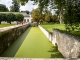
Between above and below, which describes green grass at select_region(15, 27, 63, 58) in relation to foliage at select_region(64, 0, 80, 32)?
below

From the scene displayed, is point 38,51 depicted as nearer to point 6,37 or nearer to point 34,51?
point 34,51

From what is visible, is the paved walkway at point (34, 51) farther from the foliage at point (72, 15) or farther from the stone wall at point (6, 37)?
the foliage at point (72, 15)

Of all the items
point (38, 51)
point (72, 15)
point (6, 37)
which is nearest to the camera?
point (72, 15)

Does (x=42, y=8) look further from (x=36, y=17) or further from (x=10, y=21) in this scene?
(x=10, y=21)

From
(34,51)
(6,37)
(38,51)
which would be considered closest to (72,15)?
(38,51)

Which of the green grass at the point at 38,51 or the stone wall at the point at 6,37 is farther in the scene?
the stone wall at the point at 6,37

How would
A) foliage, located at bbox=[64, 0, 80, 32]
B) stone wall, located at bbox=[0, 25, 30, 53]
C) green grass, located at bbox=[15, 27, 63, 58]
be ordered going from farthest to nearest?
stone wall, located at bbox=[0, 25, 30, 53], green grass, located at bbox=[15, 27, 63, 58], foliage, located at bbox=[64, 0, 80, 32]

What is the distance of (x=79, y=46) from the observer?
5.20 metres

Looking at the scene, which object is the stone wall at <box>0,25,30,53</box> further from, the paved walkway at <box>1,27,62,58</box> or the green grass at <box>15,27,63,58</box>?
the green grass at <box>15,27,63,58</box>

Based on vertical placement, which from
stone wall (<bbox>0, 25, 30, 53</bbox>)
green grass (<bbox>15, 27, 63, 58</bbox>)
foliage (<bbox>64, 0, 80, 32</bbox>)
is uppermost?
foliage (<bbox>64, 0, 80, 32</bbox>)

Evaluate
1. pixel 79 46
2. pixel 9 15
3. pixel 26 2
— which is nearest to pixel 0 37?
pixel 26 2

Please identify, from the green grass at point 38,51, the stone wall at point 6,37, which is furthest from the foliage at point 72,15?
the stone wall at point 6,37

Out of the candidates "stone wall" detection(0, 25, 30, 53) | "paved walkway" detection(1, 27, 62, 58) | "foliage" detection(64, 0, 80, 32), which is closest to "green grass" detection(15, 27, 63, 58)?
"paved walkway" detection(1, 27, 62, 58)

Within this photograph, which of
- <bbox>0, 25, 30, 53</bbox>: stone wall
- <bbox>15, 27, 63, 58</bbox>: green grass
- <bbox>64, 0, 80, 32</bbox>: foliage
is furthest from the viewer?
<bbox>0, 25, 30, 53</bbox>: stone wall
